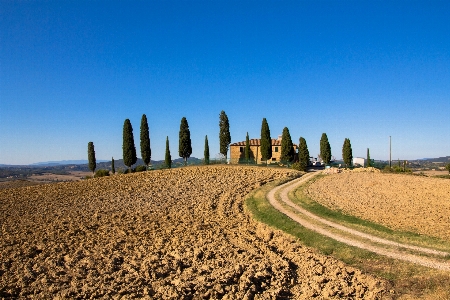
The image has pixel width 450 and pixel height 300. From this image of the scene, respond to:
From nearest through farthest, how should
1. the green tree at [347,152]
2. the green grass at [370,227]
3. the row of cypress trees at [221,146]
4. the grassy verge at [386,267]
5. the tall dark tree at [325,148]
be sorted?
1. the grassy verge at [386,267]
2. the green grass at [370,227]
3. the row of cypress trees at [221,146]
4. the tall dark tree at [325,148]
5. the green tree at [347,152]

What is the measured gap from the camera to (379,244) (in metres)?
14.2

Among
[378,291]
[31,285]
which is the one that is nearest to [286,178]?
[378,291]

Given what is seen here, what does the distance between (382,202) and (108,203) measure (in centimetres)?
2063

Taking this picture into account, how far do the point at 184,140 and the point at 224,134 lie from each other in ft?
25.2

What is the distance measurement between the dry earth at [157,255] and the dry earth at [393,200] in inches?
240

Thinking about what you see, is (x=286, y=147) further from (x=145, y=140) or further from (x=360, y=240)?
(x=360, y=240)

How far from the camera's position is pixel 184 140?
52.9 m

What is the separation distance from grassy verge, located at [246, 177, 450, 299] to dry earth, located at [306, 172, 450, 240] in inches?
80.5

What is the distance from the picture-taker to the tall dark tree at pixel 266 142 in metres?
54.5

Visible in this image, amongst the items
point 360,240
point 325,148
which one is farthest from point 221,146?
point 360,240

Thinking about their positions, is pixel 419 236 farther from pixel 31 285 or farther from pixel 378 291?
pixel 31 285

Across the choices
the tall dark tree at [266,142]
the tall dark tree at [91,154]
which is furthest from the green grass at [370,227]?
the tall dark tree at [91,154]

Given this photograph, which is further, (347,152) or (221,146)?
(347,152)

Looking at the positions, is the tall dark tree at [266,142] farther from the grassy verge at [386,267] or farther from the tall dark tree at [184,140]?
the grassy verge at [386,267]
